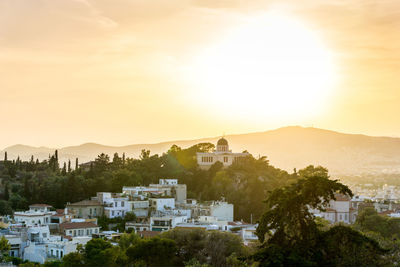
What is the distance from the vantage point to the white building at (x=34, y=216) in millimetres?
58062

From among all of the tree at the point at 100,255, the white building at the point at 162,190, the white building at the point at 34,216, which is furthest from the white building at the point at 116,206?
the tree at the point at 100,255

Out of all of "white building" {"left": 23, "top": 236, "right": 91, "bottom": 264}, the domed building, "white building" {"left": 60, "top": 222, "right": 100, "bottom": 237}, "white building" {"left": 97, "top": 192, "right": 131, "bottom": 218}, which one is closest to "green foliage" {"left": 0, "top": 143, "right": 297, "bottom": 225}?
the domed building

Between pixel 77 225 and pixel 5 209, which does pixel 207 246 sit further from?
pixel 5 209

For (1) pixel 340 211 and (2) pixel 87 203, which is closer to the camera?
(2) pixel 87 203

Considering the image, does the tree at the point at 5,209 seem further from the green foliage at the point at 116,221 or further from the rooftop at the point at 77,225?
the rooftop at the point at 77,225

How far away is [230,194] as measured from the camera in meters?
73.2

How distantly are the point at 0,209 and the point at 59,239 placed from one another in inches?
521

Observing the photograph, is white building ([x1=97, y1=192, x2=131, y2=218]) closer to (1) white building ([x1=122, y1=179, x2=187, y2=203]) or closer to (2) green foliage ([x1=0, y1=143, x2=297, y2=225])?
(1) white building ([x1=122, y1=179, x2=187, y2=203])

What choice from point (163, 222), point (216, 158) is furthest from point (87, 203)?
point (216, 158)

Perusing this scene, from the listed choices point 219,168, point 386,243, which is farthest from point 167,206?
point 386,243

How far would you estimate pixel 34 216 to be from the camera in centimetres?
5838

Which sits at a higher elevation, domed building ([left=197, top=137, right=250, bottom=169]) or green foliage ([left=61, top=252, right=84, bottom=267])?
domed building ([left=197, top=137, right=250, bottom=169])

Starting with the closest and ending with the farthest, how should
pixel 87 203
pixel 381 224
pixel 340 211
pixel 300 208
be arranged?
pixel 300 208, pixel 381 224, pixel 87 203, pixel 340 211

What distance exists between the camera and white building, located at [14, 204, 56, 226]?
5806cm
